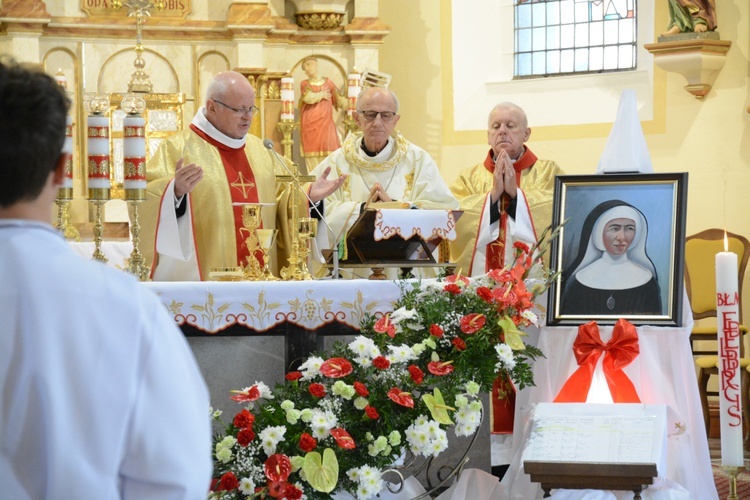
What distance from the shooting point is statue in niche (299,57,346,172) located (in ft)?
33.2

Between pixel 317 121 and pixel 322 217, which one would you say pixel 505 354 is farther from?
pixel 317 121

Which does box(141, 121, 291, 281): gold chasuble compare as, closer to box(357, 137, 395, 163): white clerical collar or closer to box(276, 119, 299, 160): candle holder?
box(357, 137, 395, 163): white clerical collar

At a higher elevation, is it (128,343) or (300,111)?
(300,111)

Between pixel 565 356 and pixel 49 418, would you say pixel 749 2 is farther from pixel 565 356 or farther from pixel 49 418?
pixel 49 418

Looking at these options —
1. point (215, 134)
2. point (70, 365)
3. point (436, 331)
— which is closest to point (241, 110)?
point (215, 134)

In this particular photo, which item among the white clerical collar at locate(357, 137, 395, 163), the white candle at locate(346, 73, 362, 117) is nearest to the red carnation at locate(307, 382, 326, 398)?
the white clerical collar at locate(357, 137, 395, 163)

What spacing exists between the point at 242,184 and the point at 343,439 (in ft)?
7.51

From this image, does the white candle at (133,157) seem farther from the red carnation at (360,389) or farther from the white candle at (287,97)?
the white candle at (287,97)

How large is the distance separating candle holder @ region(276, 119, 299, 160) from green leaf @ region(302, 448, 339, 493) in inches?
242

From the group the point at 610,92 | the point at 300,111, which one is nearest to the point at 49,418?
the point at 300,111

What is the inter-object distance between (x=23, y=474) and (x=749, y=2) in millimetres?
9014

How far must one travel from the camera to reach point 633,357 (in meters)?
4.96

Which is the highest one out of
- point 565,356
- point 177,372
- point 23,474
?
point 177,372

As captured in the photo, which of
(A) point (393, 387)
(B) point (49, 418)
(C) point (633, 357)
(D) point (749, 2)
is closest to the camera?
(B) point (49, 418)
